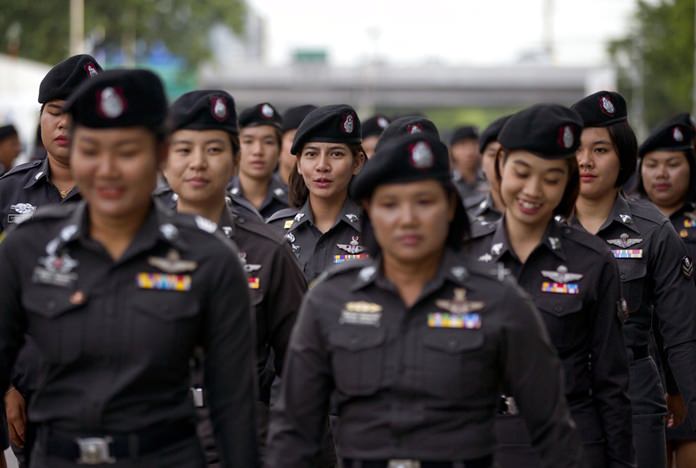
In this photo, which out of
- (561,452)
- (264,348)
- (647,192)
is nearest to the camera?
(561,452)

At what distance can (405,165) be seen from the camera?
185 inches

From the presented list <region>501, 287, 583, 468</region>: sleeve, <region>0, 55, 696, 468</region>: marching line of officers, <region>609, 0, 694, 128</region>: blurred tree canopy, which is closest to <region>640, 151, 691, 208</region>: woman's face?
<region>0, 55, 696, 468</region>: marching line of officers

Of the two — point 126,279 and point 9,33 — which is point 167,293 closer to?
point 126,279

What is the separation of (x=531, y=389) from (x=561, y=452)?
0.25 m

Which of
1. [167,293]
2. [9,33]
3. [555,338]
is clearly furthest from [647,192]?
[9,33]

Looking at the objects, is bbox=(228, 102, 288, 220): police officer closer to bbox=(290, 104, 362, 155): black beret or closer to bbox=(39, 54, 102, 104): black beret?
bbox=(290, 104, 362, 155): black beret

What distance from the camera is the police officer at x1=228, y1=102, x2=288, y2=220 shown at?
11.4 m

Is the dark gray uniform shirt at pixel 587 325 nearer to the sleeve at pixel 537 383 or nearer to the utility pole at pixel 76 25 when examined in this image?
the sleeve at pixel 537 383

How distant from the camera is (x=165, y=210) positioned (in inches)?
186

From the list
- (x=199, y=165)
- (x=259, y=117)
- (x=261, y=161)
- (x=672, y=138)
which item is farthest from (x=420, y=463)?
(x=259, y=117)

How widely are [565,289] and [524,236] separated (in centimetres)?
32

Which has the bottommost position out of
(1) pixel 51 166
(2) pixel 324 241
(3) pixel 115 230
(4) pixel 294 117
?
(2) pixel 324 241

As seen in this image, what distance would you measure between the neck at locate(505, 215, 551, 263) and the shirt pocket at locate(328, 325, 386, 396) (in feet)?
5.34

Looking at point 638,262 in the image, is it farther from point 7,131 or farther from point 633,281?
point 7,131
